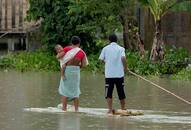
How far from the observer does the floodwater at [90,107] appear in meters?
10.8

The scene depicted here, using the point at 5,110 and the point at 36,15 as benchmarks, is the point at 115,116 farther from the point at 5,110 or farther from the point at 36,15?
the point at 36,15

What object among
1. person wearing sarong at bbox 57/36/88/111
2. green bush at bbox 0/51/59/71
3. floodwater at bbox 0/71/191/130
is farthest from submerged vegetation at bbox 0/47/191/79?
person wearing sarong at bbox 57/36/88/111

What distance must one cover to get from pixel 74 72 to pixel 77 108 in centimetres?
72

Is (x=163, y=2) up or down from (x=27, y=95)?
up

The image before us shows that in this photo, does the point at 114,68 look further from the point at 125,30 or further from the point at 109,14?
the point at 125,30

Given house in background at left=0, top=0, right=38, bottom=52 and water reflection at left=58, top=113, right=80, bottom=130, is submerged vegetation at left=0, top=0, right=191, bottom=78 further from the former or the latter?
water reflection at left=58, top=113, right=80, bottom=130

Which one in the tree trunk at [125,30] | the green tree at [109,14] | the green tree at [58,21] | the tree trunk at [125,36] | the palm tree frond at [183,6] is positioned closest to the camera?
the palm tree frond at [183,6]

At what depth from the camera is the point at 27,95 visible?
615 inches

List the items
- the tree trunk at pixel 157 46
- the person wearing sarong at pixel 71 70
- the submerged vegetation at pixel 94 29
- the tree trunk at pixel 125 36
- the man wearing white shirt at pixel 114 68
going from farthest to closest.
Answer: the tree trunk at pixel 125 36 → the tree trunk at pixel 157 46 → the submerged vegetation at pixel 94 29 → the person wearing sarong at pixel 71 70 → the man wearing white shirt at pixel 114 68

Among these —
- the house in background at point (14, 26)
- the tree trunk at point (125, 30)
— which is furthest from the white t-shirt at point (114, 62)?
the house in background at point (14, 26)

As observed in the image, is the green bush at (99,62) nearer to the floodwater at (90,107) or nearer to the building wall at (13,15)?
the building wall at (13,15)

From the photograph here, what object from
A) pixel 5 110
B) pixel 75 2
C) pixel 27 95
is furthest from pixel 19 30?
pixel 5 110

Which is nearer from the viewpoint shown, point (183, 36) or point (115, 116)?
point (115, 116)

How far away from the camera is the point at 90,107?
44.3ft
